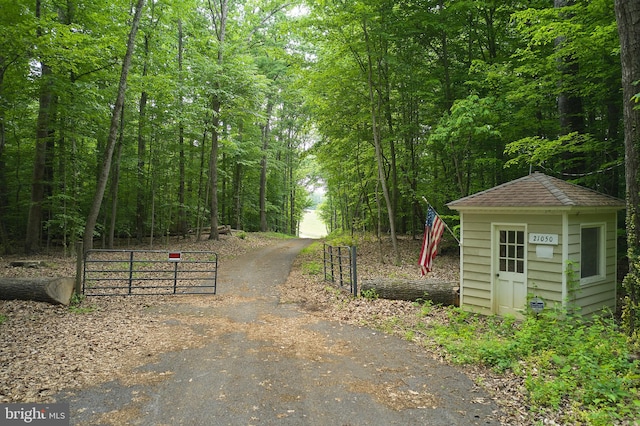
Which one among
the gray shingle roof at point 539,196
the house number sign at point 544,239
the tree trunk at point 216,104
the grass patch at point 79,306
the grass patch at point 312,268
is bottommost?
the grass patch at point 79,306

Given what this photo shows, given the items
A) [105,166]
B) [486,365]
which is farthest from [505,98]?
[105,166]

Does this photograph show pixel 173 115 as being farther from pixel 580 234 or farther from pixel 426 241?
pixel 580 234

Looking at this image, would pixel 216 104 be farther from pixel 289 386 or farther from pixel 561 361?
pixel 561 361

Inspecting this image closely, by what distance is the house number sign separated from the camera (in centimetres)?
720

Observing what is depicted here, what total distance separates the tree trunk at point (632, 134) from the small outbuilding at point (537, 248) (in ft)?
3.01

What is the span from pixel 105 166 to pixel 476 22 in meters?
13.7

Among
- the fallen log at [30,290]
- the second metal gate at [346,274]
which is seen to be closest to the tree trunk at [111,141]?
the fallen log at [30,290]

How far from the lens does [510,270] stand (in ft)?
25.9

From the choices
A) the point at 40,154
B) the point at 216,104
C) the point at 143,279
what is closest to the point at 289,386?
the point at 143,279

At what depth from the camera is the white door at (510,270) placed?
770 centimetres

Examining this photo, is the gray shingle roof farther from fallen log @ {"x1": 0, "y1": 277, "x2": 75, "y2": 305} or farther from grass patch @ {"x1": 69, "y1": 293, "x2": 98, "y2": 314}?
fallen log @ {"x1": 0, "y1": 277, "x2": 75, "y2": 305}

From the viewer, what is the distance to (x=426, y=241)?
948 centimetres

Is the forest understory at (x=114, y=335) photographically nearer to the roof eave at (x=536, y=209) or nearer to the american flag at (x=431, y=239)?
the american flag at (x=431, y=239)

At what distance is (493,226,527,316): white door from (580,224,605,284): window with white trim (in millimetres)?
1102
